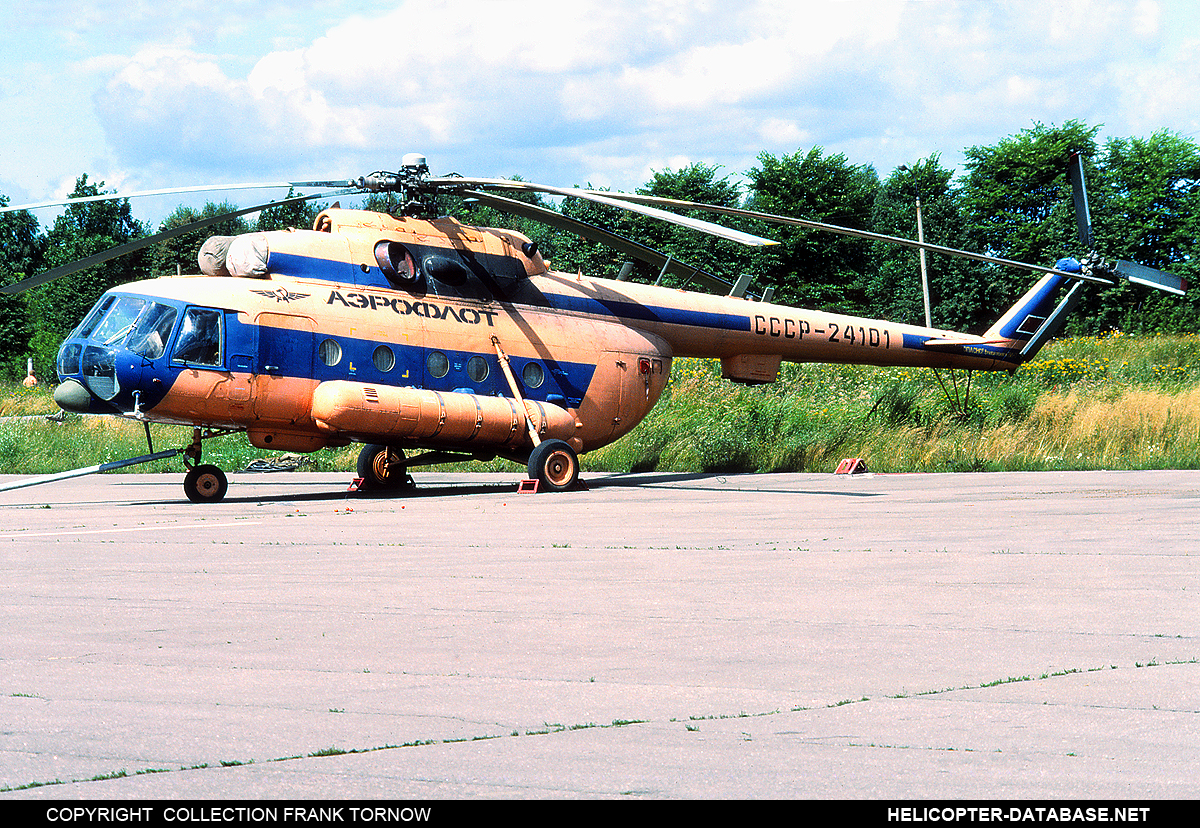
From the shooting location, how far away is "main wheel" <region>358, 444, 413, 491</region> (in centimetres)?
1902

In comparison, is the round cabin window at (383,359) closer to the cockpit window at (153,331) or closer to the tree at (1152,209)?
the cockpit window at (153,331)

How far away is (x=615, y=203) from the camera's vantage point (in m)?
15.8

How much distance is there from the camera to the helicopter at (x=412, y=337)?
16.0m

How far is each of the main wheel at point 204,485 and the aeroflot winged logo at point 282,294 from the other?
246cm

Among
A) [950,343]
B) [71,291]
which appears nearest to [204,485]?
[950,343]

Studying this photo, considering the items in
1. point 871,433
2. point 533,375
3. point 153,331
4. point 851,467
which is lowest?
point 851,467

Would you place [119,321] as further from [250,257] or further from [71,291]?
[71,291]

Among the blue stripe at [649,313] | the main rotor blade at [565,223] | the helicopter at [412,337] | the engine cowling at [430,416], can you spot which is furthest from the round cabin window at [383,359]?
the blue stripe at [649,313]

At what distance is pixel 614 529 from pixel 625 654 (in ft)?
20.9

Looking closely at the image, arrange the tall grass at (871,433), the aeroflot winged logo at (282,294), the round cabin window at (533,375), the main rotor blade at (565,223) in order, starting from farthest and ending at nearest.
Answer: the tall grass at (871,433) → the round cabin window at (533,375) → the main rotor blade at (565,223) → the aeroflot winged logo at (282,294)

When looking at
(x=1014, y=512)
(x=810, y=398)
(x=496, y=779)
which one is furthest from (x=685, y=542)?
(x=810, y=398)

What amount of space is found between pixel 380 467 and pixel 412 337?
95.7 inches

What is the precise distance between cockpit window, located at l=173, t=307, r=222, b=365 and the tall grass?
31.4 ft

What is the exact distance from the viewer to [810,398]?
29.6 m
